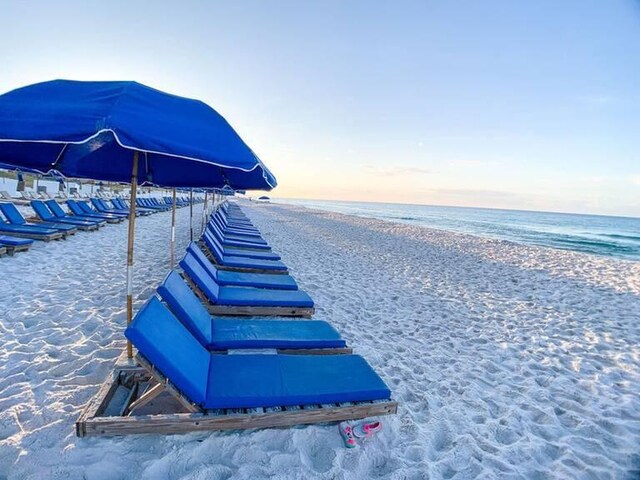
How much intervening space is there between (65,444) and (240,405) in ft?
3.84

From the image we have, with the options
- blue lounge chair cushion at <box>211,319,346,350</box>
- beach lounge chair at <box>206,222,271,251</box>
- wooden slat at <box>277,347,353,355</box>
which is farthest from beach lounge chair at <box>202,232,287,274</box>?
wooden slat at <box>277,347,353,355</box>

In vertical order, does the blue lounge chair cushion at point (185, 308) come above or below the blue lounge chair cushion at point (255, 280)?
above

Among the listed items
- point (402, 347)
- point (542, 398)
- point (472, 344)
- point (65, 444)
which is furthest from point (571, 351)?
point (65, 444)

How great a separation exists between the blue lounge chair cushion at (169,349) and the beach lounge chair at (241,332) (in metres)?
0.32

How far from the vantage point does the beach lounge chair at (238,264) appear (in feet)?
20.6

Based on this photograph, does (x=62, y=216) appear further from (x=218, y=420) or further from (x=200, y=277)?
(x=218, y=420)

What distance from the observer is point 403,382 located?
3.44 metres

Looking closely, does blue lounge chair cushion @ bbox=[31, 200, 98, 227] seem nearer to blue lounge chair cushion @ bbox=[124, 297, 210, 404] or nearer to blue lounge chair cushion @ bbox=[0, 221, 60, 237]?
blue lounge chair cushion @ bbox=[0, 221, 60, 237]

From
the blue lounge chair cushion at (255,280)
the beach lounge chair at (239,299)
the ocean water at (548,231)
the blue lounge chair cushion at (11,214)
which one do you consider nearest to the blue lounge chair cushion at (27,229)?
the blue lounge chair cushion at (11,214)

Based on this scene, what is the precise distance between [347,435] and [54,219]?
12.0 meters

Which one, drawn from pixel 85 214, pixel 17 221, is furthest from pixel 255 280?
pixel 85 214

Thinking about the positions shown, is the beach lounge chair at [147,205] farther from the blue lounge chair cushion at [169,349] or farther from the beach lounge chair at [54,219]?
the blue lounge chair cushion at [169,349]

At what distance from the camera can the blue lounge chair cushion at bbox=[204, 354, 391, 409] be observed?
7.96 ft

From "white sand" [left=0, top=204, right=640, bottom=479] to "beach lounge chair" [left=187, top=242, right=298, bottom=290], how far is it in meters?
0.82
